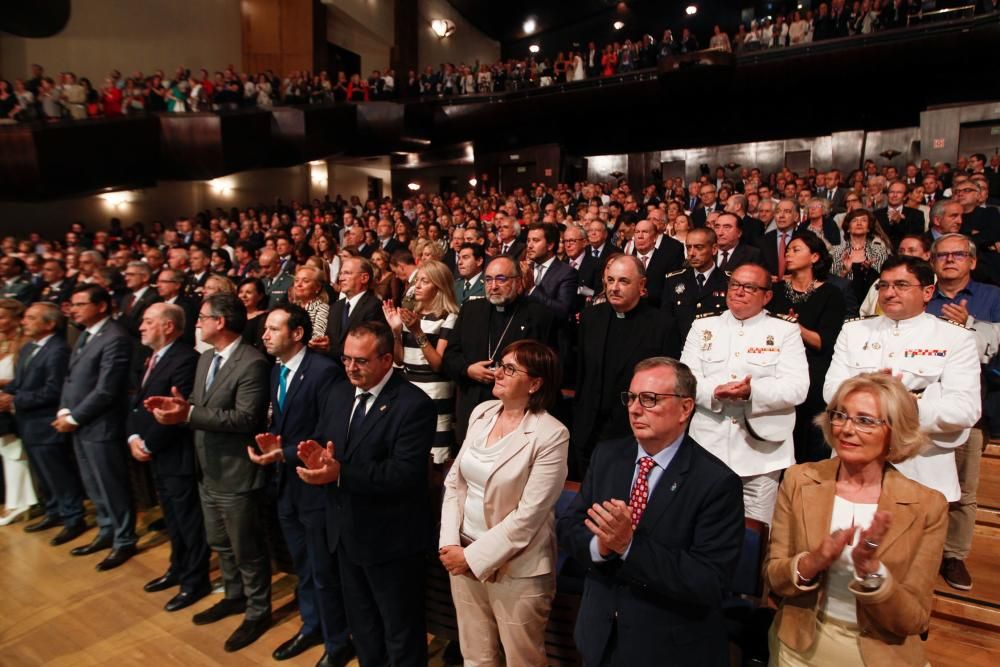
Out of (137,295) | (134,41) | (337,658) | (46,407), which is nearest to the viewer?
(337,658)

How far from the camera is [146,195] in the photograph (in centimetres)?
1315

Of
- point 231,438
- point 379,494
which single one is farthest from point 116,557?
point 379,494

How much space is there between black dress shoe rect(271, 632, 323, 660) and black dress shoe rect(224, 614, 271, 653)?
0.16 meters

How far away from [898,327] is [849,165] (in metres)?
11.9

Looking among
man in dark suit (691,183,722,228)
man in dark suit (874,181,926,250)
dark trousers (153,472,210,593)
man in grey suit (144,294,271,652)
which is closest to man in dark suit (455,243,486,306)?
man in grey suit (144,294,271,652)

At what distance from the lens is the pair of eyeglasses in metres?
1.54

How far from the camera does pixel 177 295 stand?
4.50 metres

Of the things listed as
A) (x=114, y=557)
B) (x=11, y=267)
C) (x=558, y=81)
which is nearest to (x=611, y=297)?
(x=114, y=557)

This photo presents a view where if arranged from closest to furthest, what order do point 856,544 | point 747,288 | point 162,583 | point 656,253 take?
1. point 856,544
2. point 747,288
3. point 162,583
4. point 656,253

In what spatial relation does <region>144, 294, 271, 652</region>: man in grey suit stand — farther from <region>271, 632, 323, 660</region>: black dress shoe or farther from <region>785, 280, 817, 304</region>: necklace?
<region>785, 280, 817, 304</region>: necklace

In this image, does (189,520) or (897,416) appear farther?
(189,520)

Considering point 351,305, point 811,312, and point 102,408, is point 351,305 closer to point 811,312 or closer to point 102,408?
point 102,408

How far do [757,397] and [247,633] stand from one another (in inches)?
92.2

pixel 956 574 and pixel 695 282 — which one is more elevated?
pixel 695 282
